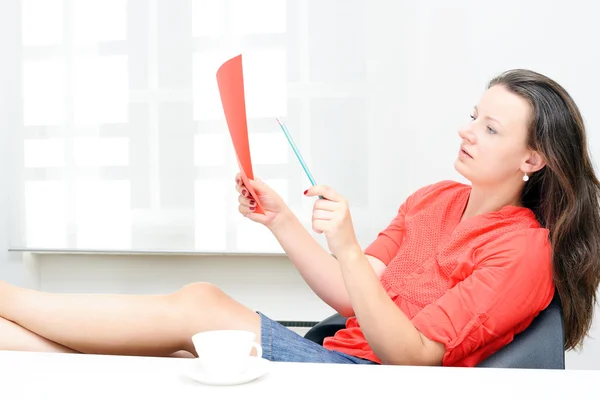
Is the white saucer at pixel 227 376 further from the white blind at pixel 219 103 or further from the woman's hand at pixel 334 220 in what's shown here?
the white blind at pixel 219 103

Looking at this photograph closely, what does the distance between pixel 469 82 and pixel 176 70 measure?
3.59 feet

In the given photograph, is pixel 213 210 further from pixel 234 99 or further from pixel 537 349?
pixel 537 349

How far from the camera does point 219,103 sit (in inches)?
104

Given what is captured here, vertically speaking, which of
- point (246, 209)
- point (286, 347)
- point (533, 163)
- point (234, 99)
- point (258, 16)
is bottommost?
point (286, 347)

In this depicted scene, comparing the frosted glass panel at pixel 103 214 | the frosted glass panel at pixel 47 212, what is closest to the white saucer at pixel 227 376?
the frosted glass panel at pixel 103 214

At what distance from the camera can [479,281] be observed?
1419 mm

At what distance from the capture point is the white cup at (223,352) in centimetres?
102

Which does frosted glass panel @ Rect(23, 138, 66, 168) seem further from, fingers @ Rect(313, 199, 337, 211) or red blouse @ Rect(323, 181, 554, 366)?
fingers @ Rect(313, 199, 337, 211)

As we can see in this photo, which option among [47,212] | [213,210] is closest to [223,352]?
[213,210]

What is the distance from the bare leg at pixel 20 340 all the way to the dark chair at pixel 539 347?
0.87 meters

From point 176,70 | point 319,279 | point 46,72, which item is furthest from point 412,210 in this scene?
point 46,72

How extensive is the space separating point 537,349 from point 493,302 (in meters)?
0.12

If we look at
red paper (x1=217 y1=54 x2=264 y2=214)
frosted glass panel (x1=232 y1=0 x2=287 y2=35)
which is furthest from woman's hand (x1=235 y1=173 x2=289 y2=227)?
frosted glass panel (x1=232 y1=0 x2=287 y2=35)

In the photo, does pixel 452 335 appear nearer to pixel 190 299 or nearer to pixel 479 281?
pixel 479 281
